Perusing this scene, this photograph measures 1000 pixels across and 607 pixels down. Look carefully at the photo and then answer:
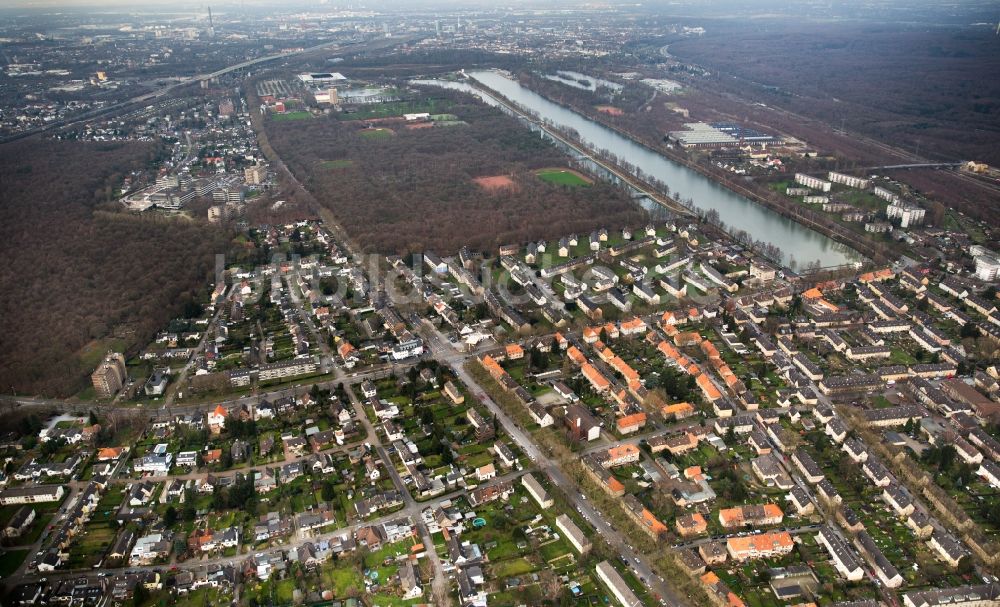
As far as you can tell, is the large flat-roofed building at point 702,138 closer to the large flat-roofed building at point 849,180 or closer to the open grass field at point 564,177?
the large flat-roofed building at point 849,180

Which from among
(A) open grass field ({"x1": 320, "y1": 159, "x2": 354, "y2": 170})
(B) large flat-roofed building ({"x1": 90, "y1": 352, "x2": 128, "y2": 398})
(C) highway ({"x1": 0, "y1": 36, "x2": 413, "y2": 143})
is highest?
(C) highway ({"x1": 0, "y1": 36, "x2": 413, "y2": 143})

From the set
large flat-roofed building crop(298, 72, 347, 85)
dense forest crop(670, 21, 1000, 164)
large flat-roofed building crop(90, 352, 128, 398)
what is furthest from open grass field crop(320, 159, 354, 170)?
dense forest crop(670, 21, 1000, 164)

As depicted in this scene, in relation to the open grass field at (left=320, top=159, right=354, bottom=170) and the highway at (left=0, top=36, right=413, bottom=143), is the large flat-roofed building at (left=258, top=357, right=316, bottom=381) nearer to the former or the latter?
the open grass field at (left=320, top=159, right=354, bottom=170)

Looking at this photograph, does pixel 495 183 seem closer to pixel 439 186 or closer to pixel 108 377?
pixel 439 186

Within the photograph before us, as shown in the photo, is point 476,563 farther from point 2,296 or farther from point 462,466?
point 2,296

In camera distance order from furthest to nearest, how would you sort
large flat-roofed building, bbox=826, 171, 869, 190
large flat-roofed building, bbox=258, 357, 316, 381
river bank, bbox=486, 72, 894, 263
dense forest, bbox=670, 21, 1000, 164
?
dense forest, bbox=670, 21, 1000, 164 → large flat-roofed building, bbox=826, 171, 869, 190 → river bank, bbox=486, 72, 894, 263 → large flat-roofed building, bbox=258, 357, 316, 381

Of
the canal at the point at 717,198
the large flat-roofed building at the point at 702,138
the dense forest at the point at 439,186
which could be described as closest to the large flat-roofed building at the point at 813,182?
the canal at the point at 717,198
